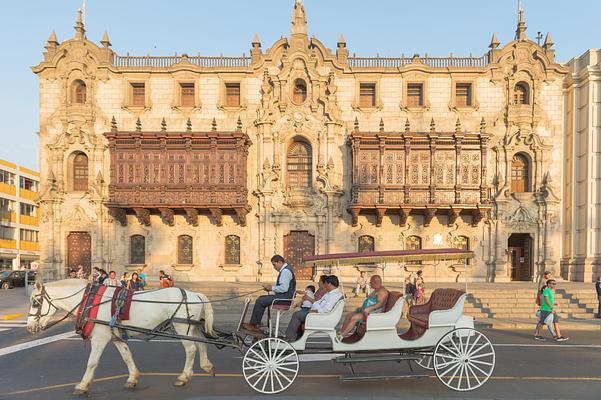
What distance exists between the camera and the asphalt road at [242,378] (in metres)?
7.31

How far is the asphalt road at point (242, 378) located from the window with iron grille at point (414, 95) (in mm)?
18231

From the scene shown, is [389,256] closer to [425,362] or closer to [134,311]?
[425,362]

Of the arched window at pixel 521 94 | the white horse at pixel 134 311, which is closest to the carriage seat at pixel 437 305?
the white horse at pixel 134 311

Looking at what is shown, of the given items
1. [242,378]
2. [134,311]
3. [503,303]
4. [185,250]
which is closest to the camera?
[134,311]

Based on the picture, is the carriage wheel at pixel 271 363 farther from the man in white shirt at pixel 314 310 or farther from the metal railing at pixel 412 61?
the metal railing at pixel 412 61

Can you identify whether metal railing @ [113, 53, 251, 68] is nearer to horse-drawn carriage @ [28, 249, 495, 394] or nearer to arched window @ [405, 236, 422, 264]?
arched window @ [405, 236, 422, 264]

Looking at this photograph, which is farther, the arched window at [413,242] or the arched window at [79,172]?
the arched window at [79,172]

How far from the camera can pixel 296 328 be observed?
772 cm

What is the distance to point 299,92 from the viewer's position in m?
26.9

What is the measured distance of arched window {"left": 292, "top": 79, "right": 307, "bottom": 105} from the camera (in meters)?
26.6

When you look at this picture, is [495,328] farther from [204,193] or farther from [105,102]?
[105,102]

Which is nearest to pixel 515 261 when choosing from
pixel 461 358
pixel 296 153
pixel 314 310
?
pixel 296 153

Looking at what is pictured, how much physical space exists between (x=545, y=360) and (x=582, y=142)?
2095cm

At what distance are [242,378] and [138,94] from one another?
23601 millimetres
